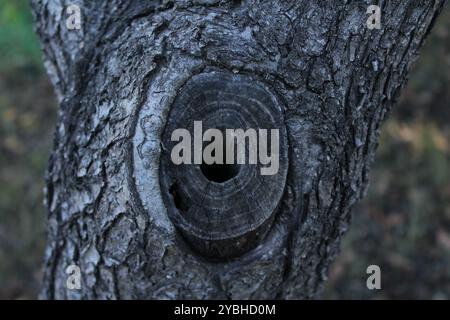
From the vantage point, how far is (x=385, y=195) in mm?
3688

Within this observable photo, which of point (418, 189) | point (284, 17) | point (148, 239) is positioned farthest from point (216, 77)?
point (418, 189)

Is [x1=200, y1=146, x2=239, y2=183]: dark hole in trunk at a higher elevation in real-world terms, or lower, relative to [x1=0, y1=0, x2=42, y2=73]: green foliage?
lower

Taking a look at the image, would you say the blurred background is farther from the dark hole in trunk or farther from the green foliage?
the dark hole in trunk

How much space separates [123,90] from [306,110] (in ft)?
1.75

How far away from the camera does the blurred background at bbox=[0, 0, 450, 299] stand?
332 cm

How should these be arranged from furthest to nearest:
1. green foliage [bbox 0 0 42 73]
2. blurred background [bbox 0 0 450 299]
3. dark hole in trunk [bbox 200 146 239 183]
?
1. green foliage [bbox 0 0 42 73]
2. blurred background [bbox 0 0 450 299]
3. dark hole in trunk [bbox 200 146 239 183]

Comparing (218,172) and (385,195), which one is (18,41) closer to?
(385,195)

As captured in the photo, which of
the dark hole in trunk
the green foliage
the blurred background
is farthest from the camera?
the green foliage

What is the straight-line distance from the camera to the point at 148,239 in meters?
1.55

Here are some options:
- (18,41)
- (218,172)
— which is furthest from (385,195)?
(18,41)

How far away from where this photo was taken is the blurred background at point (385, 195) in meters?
3.32

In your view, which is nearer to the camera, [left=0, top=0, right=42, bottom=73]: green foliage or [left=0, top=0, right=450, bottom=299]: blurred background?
[left=0, top=0, right=450, bottom=299]: blurred background

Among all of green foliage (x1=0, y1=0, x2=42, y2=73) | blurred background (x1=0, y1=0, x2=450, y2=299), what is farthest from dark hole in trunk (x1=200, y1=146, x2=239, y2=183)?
green foliage (x1=0, y1=0, x2=42, y2=73)

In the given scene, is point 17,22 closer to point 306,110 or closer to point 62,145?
point 62,145
